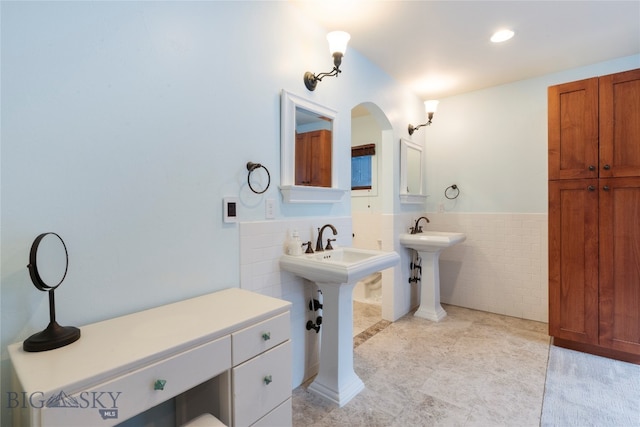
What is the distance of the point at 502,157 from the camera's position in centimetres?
323

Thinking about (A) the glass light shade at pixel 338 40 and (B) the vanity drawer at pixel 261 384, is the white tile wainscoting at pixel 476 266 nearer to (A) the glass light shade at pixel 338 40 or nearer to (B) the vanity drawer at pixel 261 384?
(B) the vanity drawer at pixel 261 384

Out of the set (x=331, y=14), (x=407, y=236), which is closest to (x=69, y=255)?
(x=331, y=14)

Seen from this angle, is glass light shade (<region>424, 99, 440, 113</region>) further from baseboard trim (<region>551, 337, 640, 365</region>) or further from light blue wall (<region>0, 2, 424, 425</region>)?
baseboard trim (<region>551, 337, 640, 365</region>)

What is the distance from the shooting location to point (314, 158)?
82.8 inches

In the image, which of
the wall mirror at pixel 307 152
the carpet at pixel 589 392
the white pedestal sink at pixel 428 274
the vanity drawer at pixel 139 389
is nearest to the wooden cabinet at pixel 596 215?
the carpet at pixel 589 392

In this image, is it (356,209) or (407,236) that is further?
(356,209)

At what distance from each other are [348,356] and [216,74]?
70.1 inches

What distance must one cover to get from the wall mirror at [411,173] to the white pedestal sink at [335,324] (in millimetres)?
1418

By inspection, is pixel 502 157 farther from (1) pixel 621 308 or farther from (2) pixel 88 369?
(2) pixel 88 369

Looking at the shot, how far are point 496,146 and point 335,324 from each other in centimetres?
269

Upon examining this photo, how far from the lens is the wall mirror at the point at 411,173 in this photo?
316cm

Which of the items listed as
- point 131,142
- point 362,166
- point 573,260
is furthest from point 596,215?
point 131,142

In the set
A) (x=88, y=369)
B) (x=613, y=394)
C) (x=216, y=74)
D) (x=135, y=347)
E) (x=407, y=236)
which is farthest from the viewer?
(x=407, y=236)

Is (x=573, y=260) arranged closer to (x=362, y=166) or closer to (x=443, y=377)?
(x=443, y=377)
